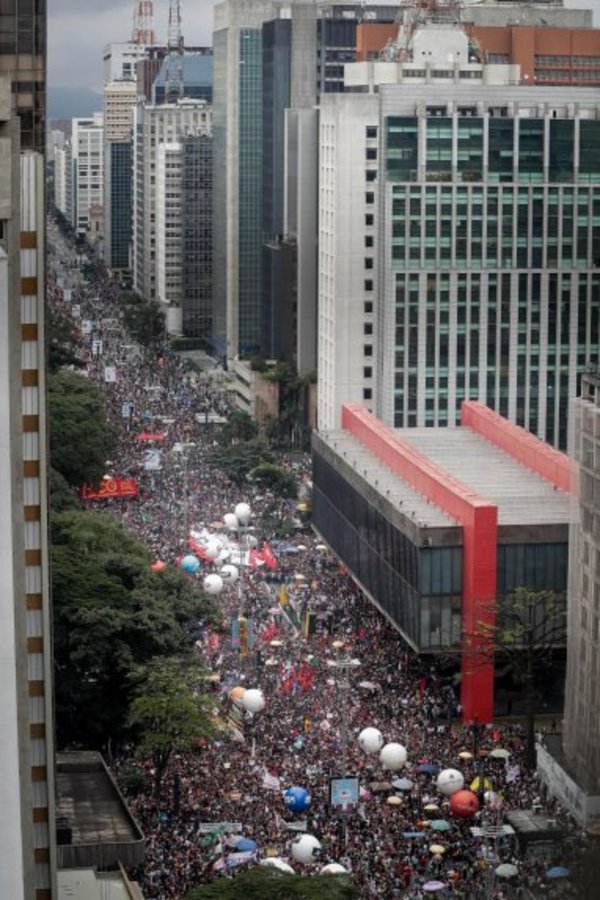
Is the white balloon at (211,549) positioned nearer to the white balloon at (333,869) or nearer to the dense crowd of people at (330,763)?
the dense crowd of people at (330,763)

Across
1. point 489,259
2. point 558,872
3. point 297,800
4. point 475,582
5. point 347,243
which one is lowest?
point 558,872

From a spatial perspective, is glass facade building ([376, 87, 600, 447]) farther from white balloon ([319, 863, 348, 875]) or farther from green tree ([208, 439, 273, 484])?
white balloon ([319, 863, 348, 875])

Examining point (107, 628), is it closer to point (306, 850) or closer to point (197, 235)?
point (306, 850)

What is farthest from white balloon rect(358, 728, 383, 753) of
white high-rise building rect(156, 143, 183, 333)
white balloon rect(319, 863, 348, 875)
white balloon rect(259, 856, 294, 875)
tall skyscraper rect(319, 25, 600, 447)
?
white high-rise building rect(156, 143, 183, 333)

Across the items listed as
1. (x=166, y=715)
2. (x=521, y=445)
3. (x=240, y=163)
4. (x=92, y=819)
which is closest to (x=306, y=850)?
(x=92, y=819)

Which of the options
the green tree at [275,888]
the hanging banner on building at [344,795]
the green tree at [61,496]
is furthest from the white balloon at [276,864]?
the green tree at [61,496]

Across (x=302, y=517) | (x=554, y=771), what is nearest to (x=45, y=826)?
(x=554, y=771)

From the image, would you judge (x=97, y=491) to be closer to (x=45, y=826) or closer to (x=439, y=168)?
(x=439, y=168)
